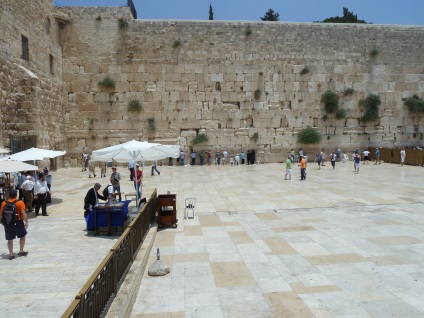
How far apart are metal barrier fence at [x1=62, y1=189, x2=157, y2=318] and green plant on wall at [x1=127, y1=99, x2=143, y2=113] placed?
1605 cm

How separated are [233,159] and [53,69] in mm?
11244

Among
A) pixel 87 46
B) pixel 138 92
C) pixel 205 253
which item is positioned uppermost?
pixel 87 46

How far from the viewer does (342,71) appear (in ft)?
75.5

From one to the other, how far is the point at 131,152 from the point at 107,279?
5536mm

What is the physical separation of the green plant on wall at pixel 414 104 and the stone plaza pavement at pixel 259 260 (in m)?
13.9

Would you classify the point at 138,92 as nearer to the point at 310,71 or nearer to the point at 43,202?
the point at 310,71

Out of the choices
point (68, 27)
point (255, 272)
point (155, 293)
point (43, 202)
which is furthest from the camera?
point (68, 27)

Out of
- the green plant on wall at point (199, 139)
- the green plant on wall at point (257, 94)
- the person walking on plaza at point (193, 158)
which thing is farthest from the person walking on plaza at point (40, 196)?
the green plant on wall at point (257, 94)

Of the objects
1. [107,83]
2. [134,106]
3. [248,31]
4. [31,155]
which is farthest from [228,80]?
[31,155]

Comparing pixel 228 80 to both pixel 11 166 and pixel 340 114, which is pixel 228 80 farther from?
pixel 11 166

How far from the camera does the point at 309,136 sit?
22.6 meters

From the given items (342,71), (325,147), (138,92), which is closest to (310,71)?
(342,71)

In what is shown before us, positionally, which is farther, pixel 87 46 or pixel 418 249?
pixel 87 46

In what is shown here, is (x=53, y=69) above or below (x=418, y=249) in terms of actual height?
above
